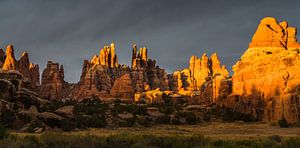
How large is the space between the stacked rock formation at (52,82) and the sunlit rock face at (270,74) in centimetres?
5407

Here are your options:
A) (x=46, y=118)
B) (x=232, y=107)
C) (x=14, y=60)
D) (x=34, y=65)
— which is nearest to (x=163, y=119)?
(x=232, y=107)

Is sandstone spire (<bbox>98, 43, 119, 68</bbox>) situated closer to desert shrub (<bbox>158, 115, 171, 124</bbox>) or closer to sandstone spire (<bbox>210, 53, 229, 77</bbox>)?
sandstone spire (<bbox>210, 53, 229, 77</bbox>)

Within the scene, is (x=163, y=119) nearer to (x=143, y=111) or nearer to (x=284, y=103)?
(x=143, y=111)

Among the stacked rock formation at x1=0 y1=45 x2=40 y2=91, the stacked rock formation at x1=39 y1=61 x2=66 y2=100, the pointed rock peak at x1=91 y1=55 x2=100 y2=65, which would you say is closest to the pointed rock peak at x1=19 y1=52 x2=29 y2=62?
the stacked rock formation at x1=0 y1=45 x2=40 y2=91

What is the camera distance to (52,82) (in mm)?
94750

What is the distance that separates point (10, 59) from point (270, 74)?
6912cm

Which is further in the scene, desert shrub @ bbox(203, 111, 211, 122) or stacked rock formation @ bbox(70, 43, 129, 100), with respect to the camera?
stacked rock formation @ bbox(70, 43, 129, 100)

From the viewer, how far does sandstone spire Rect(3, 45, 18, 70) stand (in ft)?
291

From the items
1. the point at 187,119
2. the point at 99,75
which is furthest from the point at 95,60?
the point at 187,119

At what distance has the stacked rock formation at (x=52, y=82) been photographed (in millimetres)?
92812

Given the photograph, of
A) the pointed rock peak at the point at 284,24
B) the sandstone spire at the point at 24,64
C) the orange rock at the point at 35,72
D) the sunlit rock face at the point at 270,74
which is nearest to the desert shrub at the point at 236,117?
A: the sunlit rock face at the point at 270,74

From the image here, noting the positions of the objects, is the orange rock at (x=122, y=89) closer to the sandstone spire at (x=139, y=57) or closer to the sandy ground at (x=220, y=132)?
the sandstone spire at (x=139, y=57)

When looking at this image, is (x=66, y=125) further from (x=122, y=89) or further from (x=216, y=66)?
(x=216, y=66)

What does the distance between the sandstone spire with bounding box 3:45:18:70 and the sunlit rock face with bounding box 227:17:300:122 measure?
59090 mm
